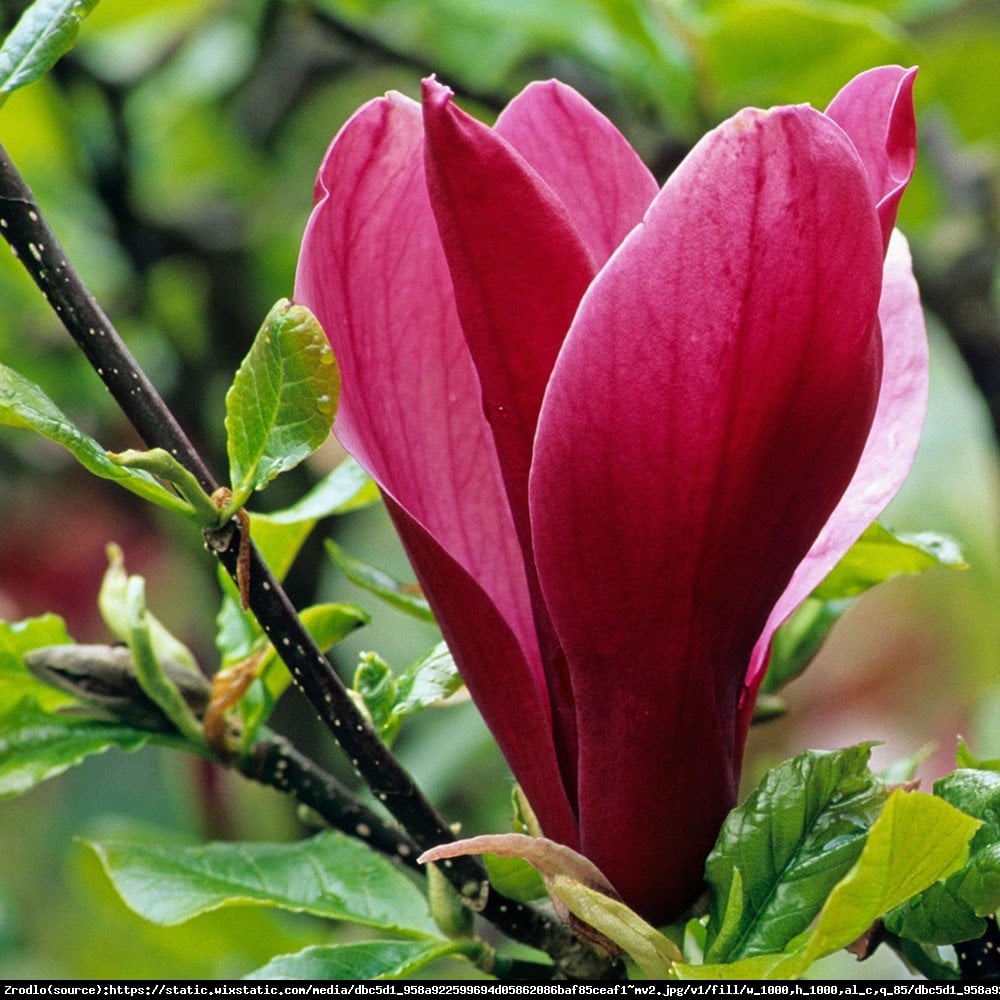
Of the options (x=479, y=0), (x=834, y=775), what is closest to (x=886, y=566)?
(x=834, y=775)

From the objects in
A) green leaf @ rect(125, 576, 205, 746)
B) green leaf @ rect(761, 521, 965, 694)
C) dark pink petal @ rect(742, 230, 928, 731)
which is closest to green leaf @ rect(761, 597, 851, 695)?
green leaf @ rect(761, 521, 965, 694)

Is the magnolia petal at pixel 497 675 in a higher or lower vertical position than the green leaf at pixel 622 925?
higher

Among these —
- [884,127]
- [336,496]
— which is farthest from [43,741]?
[884,127]

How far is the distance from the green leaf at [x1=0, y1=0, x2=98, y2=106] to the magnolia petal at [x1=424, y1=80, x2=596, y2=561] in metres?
0.11

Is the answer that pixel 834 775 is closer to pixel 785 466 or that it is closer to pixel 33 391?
pixel 785 466

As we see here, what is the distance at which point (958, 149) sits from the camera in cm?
107

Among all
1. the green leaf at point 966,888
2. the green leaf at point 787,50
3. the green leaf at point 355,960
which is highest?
the green leaf at point 787,50

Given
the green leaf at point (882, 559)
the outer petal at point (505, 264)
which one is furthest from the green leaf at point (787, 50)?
the outer petal at point (505, 264)

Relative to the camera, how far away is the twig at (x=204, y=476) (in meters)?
0.35

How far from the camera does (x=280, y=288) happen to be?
3.69ft

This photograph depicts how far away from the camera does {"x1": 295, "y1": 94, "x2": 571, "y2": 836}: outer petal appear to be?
37 centimetres

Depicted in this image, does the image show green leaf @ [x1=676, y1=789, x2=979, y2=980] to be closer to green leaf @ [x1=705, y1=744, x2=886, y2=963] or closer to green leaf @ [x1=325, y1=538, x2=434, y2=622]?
green leaf @ [x1=705, y1=744, x2=886, y2=963]

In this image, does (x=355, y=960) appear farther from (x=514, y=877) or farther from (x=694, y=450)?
(x=694, y=450)

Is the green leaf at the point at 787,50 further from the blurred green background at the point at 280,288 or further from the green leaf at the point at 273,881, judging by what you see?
the green leaf at the point at 273,881
